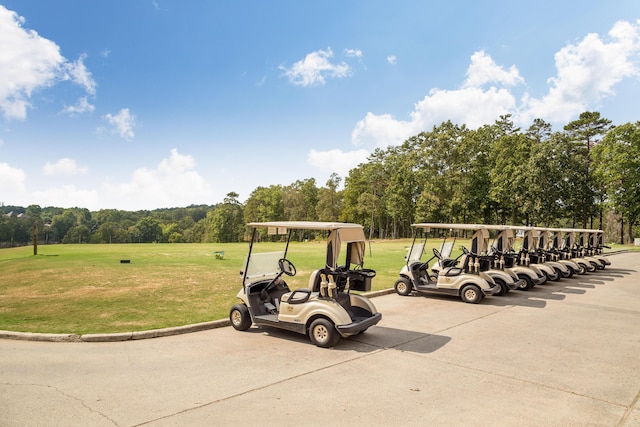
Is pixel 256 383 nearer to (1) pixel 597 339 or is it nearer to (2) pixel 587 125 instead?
(1) pixel 597 339

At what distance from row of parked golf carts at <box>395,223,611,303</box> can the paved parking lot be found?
261cm

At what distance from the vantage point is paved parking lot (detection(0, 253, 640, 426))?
13.3 ft

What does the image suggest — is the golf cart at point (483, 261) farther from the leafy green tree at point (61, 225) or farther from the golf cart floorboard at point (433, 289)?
the leafy green tree at point (61, 225)

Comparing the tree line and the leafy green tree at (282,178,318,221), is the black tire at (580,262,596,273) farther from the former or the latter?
the leafy green tree at (282,178,318,221)

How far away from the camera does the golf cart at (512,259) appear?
12234 millimetres

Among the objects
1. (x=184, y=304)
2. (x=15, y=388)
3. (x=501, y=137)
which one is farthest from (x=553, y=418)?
(x=501, y=137)

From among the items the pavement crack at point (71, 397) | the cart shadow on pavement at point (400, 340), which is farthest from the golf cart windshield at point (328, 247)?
the pavement crack at point (71, 397)

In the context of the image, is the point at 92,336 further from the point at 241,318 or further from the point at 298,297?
the point at 298,297

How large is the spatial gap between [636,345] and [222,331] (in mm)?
7126

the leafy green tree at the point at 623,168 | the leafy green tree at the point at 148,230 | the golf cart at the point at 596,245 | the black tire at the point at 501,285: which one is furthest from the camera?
the leafy green tree at the point at 148,230

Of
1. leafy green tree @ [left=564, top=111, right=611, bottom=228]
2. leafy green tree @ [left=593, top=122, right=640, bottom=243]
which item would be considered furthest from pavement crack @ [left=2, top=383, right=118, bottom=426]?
leafy green tree @ [left=564, top=111, right=611, bottom=228]

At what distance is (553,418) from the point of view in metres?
4.14

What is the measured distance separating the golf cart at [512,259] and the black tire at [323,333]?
696 centimetres

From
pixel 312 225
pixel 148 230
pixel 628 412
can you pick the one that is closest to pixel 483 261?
pixel 312 225
